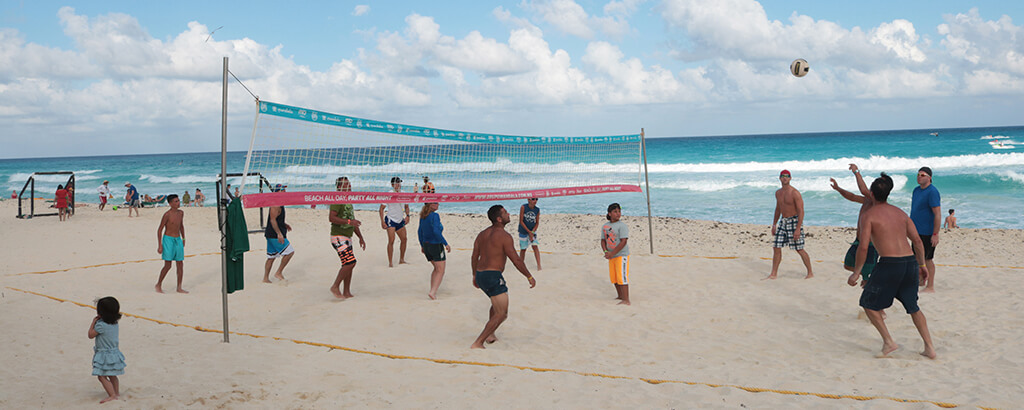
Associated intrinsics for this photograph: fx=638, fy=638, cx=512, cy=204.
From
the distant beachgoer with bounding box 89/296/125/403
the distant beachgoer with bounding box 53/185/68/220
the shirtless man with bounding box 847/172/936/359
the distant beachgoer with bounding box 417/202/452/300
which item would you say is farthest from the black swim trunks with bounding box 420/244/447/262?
the distant beachgoer with bounding box 53/185/68/220

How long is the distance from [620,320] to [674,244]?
6641 millimetres

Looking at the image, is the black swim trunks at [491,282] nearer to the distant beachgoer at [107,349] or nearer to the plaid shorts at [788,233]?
the distant beachgoer at [107,349]

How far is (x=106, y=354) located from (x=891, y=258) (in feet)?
19.7

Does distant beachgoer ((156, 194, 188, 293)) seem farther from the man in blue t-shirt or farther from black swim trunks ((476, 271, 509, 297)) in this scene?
the man in blue t-shirt

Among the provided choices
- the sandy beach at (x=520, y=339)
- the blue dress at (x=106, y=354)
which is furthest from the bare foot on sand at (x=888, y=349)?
the blue dress at (x=106, y=354)

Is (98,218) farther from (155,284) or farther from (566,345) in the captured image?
(566,345)

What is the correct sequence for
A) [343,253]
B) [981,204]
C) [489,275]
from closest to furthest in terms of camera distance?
1. [489,275]
2. [343,253]
3. [981,204]

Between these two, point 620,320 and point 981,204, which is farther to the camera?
point 981,204

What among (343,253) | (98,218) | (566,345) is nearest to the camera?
(566,345)

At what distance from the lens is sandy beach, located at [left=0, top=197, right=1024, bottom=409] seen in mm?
4578

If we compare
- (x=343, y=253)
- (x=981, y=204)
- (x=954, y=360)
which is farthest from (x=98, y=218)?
(x=981, y=204)

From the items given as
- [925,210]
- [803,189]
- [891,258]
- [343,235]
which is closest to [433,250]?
[343,235]

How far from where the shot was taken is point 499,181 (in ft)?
95.9

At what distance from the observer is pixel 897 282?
5215 millimetres
